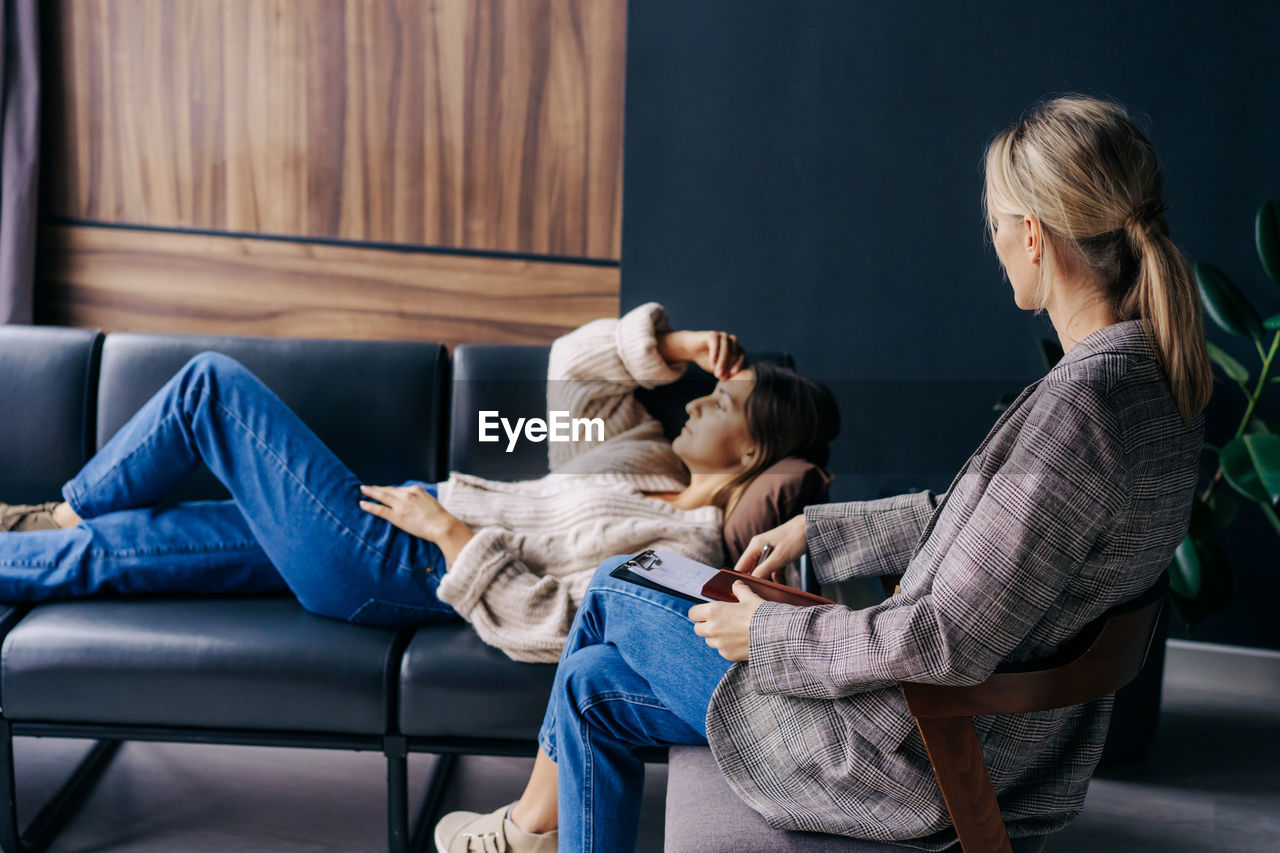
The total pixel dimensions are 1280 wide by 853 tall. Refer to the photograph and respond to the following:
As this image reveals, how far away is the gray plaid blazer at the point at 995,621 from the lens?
957 millimetres

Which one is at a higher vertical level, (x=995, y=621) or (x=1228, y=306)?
(x=1228, y=306)

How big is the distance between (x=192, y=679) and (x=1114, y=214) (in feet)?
5.28

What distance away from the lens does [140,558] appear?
6.11ft

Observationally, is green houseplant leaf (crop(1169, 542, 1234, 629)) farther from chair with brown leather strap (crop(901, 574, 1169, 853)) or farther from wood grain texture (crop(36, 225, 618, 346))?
wood grain texture (crop(36, 225, 618, 346))

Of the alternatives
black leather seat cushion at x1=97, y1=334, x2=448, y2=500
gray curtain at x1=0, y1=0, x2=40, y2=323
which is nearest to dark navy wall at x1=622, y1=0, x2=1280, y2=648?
black leather seat cushion at x1=97, y1=334, x2=448, y2=500

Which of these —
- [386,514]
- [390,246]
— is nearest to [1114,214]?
[386,514]

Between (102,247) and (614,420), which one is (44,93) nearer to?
(102,247)

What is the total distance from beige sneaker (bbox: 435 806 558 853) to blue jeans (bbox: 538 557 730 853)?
0.20 m

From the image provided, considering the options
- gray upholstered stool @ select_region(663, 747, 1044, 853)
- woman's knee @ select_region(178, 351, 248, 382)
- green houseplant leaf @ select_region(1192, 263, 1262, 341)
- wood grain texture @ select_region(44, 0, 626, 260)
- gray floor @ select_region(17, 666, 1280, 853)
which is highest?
wood grain texture @ select_region(44, 0, 626, 260)

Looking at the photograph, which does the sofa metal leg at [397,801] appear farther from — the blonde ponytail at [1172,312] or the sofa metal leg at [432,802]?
the blonde ponytail at [1172,312]

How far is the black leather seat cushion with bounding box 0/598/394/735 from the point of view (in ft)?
Answer: 5.44

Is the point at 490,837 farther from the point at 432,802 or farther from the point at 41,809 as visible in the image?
the point at 41,809

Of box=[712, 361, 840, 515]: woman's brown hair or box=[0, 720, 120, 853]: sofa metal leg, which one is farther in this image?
box=[712, 361, 840, 515]: woman's brown hair

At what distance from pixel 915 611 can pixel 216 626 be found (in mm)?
1298
